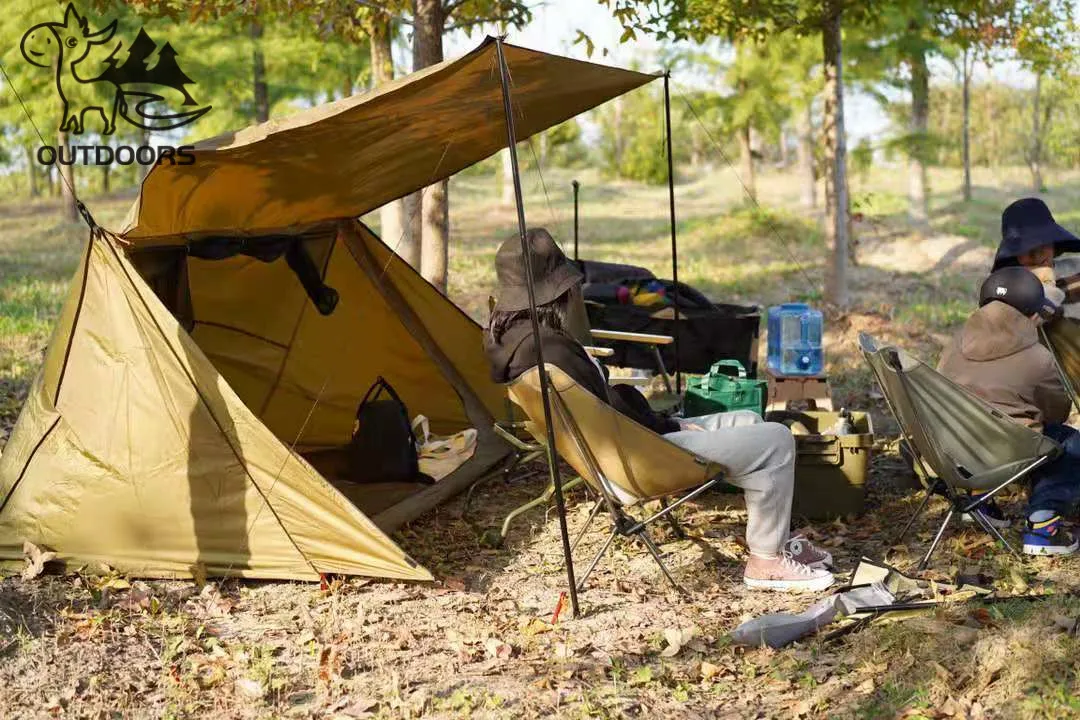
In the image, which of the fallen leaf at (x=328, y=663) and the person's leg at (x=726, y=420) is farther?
the person's leg at (x=726, y=420)

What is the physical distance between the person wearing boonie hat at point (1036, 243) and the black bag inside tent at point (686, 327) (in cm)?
176

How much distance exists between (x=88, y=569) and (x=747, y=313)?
3958mm

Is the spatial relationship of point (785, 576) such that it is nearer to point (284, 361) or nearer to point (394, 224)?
point (284, 361)

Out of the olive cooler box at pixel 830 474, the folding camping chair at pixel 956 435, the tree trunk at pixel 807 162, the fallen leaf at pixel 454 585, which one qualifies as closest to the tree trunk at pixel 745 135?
the tree trunk at pixel 807 162

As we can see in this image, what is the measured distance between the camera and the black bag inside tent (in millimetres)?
6676

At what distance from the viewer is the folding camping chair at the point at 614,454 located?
4125 millimetres

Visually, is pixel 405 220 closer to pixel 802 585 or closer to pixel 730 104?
pixel 802 585

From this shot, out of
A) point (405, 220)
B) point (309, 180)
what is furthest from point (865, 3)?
point (309, 180)

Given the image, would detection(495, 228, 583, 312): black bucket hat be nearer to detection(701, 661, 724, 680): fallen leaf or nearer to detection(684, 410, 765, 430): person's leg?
detection(684, 410, 765, 430): person's leg

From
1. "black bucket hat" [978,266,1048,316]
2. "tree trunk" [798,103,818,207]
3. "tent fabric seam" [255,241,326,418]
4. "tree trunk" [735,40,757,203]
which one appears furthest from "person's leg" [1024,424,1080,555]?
"tree trunk" [798,103,818,207]

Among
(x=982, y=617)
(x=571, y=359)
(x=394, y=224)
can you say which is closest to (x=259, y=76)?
(x=394, y=224)

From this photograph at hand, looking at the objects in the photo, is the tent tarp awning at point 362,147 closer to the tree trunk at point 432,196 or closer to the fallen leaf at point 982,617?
the tree trunk at point 432,196

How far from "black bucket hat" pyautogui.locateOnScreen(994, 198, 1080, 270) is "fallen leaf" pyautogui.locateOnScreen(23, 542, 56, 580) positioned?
4055 millimetres

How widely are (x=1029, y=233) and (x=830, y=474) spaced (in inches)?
52.5
